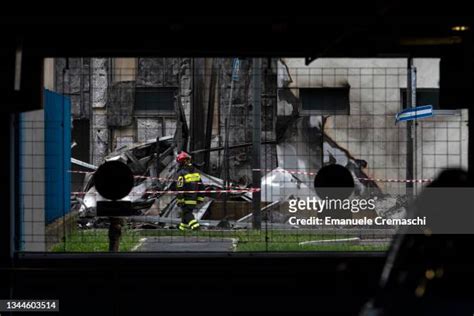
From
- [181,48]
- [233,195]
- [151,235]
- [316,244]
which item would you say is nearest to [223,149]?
[233,195]

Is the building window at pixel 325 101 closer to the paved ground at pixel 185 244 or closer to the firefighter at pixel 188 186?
the paved ground at pixel 185 244

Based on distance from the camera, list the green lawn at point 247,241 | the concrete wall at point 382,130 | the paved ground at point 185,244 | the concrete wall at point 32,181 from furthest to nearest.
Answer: the paved ground at point 185,244 < the green lawn at point 247,241 < the concrete wall at point 382,130 < the concrete wall at point 32,181

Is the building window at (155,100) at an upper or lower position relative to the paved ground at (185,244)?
upper

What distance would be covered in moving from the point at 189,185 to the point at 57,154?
5.69 meters

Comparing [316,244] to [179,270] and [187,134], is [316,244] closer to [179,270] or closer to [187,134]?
[179,270]

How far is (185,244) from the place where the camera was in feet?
29.0

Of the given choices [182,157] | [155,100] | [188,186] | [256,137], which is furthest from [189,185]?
[155,100]

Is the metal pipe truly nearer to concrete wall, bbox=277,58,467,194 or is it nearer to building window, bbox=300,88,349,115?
building window, bbox=300,88,349,115

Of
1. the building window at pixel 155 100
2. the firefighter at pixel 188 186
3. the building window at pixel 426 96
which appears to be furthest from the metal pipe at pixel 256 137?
the building window at pixel 426 96

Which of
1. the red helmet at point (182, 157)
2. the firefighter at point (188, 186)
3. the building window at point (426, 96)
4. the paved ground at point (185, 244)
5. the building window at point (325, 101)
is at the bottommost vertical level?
the paved ground at point (185, 244)

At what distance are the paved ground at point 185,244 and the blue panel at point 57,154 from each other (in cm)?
109

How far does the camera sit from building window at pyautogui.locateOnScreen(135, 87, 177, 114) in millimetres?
10289

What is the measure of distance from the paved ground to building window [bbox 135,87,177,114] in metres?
1.69

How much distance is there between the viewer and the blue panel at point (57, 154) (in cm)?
873
